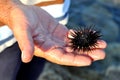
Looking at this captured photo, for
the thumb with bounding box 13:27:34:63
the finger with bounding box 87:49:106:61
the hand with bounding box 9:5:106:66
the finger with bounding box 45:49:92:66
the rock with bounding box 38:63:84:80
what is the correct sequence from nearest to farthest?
the thumb with bounding box 13:27:34:63, the hand with bounding box 9:5:106:66, the finger with bounding box 45:49:92:66, the finger with bounding box 87:49:106:61, the rock with bounding box 38:63:84:80

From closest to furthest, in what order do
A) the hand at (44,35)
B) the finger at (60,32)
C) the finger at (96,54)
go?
the hand at (44,35), the finger at (96,54), the finger at (60,32)

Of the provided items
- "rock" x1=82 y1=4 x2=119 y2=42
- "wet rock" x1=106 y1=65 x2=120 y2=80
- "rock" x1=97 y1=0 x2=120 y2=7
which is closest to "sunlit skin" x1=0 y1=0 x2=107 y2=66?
"wet rock" x1=106 y1=65 x2=120 y2=80

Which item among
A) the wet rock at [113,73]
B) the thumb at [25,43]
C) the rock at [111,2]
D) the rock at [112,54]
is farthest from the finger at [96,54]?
the rock at [111,2]

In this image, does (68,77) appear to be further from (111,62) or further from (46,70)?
(111,62)

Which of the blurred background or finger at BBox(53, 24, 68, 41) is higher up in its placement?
finger at BBox(53, 24, 68, 41)

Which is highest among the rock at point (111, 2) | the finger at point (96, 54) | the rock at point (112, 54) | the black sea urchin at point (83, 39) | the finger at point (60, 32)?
the black sea urchin at point (83, 39)

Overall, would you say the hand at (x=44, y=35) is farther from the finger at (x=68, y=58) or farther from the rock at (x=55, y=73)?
the rock at (x=55, y=73)

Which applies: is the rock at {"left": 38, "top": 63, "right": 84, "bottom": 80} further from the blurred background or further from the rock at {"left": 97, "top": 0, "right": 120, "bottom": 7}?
the rock at {"left": 97, "top": 0, "right": 120, "bottom": 7}
